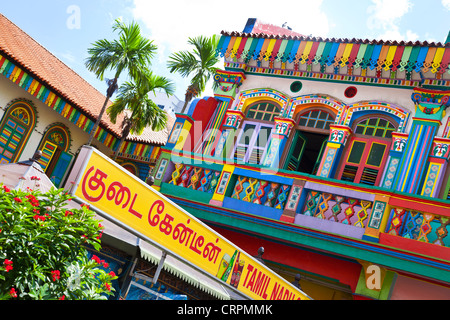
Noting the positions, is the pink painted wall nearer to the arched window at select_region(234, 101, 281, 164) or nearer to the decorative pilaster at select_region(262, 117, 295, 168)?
the decorative pilaster at select_region(262, 117, 295, 168)

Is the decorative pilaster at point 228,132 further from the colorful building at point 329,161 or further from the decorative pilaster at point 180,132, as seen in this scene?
the decorative pilaster at point 180,132

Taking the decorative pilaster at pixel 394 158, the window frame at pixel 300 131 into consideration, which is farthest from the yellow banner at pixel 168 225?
the window frame at pixel 300 131

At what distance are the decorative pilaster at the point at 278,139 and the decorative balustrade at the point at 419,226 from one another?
3.24 metres

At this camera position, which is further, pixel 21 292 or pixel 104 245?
pixel 104 245

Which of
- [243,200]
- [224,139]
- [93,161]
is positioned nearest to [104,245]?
[93,161]

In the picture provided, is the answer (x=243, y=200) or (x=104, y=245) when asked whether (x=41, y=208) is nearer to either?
(x=104, y=245)

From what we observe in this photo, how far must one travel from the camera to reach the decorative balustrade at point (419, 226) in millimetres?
9594

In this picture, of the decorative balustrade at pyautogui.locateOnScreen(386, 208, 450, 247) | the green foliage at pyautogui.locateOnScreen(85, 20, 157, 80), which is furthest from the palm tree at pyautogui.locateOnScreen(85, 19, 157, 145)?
the decorative balustrade at pyautogui.locateOnScreen(386, 208, 450, 247)

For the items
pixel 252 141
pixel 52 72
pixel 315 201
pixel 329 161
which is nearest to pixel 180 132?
pixel 252 141

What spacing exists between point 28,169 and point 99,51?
12.9 metres

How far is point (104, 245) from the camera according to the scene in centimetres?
674

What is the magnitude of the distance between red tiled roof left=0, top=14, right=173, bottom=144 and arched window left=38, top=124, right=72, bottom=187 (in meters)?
1.38

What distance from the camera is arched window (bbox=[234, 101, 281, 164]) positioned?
12938 mm

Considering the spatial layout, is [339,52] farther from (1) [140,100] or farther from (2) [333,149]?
(1) [140,100]
